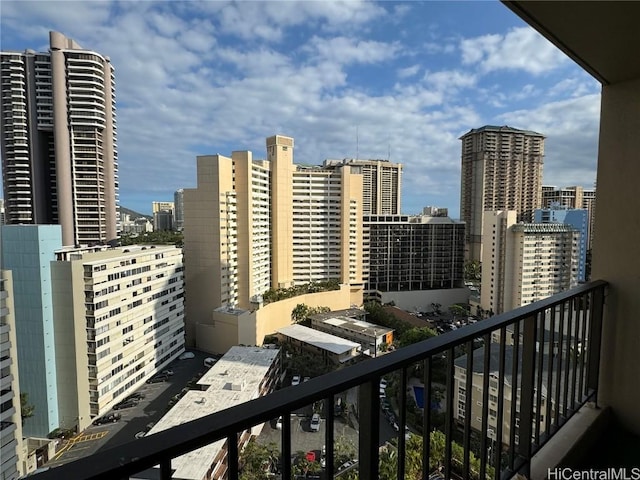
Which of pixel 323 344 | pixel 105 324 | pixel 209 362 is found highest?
pixel 105 324

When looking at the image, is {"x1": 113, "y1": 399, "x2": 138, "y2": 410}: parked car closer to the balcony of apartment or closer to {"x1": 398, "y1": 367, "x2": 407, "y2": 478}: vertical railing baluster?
the balcony of apartment

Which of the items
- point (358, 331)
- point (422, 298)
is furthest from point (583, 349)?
point (422, 298)

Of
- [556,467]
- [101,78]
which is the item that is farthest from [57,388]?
[101,78]

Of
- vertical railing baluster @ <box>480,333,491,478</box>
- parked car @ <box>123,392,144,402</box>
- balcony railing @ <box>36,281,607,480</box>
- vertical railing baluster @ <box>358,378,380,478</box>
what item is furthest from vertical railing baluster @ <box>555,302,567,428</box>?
parked car @ <box>123,392,144,402</box>

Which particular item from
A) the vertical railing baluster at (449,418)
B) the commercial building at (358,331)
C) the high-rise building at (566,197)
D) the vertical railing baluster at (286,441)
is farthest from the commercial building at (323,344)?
the high-rise building at (566,197)

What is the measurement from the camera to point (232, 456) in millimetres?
495

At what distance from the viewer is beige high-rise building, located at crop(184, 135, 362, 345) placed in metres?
16.8

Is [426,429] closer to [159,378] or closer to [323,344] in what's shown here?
[323,344]

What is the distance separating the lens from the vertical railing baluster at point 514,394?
43.1 inches

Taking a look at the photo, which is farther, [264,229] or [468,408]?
[264,229]

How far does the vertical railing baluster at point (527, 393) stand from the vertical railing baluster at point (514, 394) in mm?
25

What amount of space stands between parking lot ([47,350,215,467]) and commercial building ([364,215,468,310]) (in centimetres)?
1342

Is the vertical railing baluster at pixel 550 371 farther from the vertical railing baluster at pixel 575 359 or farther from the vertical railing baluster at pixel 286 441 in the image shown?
the vertical railing baluster at pixel 286 441

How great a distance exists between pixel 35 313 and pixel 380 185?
27338 millimetres
